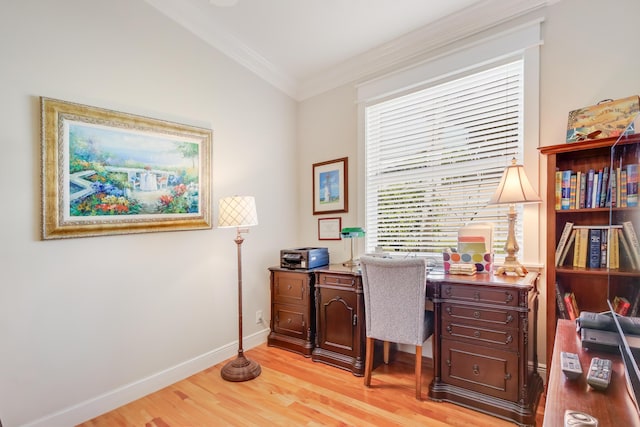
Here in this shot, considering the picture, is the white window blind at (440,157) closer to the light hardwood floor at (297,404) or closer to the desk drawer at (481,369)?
the desk drawer at (481,369)

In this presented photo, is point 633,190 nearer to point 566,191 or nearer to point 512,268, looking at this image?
point 566,191

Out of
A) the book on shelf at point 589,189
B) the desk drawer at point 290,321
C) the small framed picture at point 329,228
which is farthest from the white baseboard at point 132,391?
the book on shelf at point 589,189

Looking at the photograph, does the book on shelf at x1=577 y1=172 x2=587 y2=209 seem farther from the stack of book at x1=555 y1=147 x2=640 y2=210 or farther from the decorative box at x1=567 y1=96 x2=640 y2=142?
the decorative box at x1=567 y1=96 x2=640 y2=142

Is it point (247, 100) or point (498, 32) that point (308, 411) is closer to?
point (247, 100)

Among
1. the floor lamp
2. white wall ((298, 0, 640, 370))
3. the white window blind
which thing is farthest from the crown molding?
the floor lamp

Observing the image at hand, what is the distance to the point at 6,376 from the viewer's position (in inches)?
69.0

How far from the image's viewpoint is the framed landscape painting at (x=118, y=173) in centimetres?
194

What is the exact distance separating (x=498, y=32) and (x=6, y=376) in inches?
154

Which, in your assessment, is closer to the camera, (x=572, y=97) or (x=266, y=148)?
(x=572, y=97)

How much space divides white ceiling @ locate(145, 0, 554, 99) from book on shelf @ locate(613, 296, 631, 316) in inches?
82.7

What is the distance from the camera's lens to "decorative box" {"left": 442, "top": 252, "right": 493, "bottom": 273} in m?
2.26

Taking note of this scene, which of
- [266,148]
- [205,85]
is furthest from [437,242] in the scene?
[205,85]

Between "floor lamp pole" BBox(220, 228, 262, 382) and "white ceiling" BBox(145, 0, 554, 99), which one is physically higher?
"white ceiling" BBox(145, 0, 554, 99)

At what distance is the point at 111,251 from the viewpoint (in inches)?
85.4
